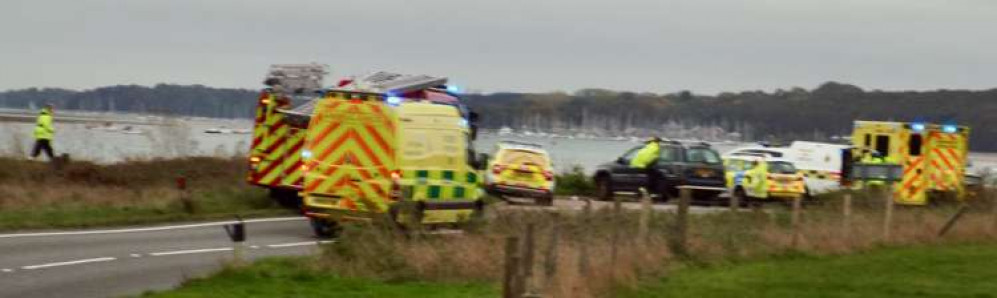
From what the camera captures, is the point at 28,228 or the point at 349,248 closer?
the point at 349,248

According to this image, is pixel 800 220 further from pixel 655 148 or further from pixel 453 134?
pixel 655 148

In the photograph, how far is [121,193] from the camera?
2856 cm

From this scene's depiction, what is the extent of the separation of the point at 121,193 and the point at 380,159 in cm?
876

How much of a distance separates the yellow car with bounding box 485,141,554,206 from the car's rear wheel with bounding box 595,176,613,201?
1.90m

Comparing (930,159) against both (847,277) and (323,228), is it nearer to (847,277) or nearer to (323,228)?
(323,228)

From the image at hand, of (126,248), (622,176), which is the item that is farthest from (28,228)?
(622,176)

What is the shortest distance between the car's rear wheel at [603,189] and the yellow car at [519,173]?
1.90 m

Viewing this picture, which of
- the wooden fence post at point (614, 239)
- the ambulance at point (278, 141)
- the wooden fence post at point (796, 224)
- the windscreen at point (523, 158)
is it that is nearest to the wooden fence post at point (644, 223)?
the wooden fence post at point (614, 239)

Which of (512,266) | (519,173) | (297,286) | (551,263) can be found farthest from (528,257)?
(519,173)

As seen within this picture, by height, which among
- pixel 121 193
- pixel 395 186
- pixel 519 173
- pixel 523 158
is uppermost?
pixel 395 186

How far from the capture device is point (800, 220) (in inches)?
892

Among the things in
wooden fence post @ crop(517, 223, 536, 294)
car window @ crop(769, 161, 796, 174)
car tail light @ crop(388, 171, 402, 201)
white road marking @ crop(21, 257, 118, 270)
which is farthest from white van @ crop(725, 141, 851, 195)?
wooden fence post @ crop(517, 223, 536, 294)

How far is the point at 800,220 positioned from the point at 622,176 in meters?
14.1

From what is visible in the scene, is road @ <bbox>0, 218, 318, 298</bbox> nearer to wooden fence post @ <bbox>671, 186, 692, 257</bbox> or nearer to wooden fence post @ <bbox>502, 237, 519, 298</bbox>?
wooden fence post @ <bbox>671, 186, 692, 257</bbox>
